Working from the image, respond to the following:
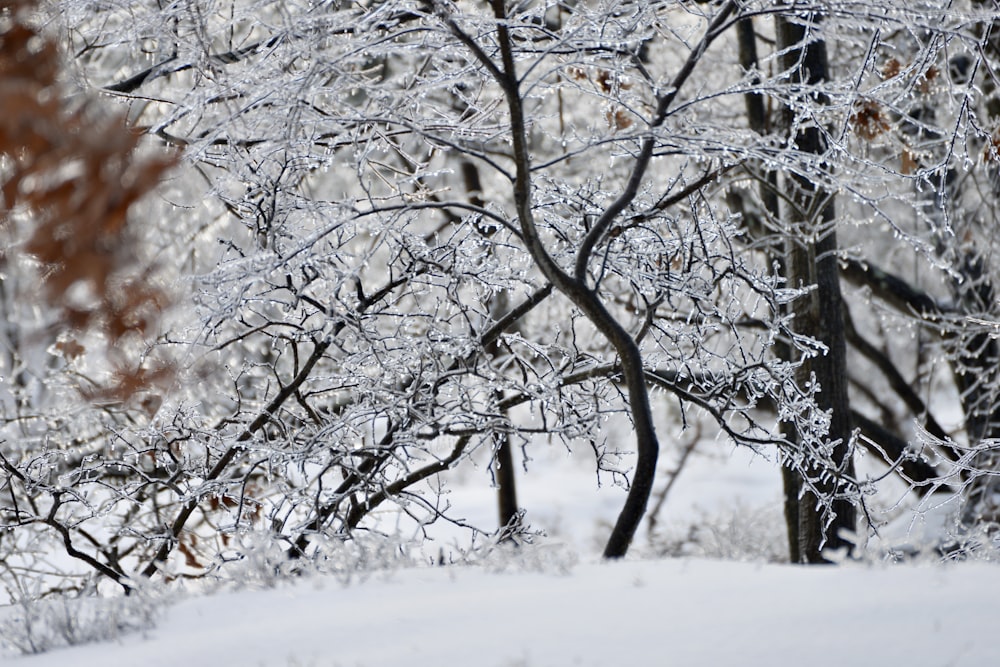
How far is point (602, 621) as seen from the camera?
2.64 metres

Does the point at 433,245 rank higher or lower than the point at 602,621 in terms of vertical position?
higher

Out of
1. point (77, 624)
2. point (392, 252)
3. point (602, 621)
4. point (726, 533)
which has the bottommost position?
point (726, 533)

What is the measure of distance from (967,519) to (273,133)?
689 centimetres

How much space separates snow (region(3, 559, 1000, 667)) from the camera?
244 centimetres

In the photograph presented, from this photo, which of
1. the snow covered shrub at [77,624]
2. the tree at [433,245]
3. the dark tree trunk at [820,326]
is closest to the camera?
the snow covered shrub at [77,624]

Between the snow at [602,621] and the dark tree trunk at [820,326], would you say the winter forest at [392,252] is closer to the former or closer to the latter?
the dark tree trunk at [820,326]

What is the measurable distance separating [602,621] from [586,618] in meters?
0.05

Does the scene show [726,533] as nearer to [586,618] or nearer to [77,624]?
[586,618]

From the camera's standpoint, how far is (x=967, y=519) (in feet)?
27.2

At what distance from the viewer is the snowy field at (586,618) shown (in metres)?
2.44

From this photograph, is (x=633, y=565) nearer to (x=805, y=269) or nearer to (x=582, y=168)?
(x=805, y=269)

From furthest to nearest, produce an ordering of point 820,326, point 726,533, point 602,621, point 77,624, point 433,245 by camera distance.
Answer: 1. point 726,533
2. point 820,326
3. point 433,245
4. point 77,624
5. point 602,621

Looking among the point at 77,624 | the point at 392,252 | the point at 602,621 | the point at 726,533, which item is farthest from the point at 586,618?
the point at 726,533

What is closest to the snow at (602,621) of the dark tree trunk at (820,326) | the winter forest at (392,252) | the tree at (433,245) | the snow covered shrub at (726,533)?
the winter forest at (392,252)
